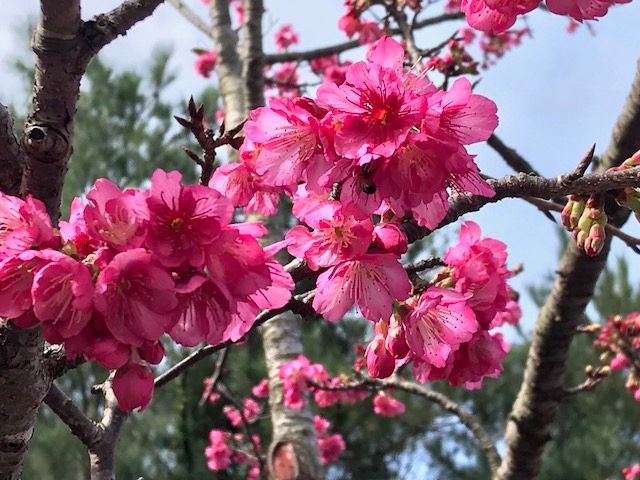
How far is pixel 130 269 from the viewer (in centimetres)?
63

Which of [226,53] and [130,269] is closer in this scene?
[130,269]

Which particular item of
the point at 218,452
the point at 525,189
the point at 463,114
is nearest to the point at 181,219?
the point at 463,114

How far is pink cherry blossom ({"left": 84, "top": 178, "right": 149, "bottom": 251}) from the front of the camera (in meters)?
0.65

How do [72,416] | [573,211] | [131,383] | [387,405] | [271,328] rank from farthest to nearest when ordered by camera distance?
1. [387,405]
2. [271,328]
3. [72,416]
4. [573,211]
5. [131,383]

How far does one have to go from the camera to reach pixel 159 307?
652 mm

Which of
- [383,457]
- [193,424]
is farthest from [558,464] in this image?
[193,424]

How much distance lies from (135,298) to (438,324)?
43cm

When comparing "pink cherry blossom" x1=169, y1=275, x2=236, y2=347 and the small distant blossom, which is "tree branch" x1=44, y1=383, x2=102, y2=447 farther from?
the small distant blossom

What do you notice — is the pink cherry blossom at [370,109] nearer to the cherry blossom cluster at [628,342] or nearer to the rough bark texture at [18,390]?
the rough bark texture at [18,390]

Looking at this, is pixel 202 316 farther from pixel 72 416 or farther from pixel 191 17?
pixel 191 17

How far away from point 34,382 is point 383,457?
25.0ft

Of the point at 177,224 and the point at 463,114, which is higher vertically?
the point at 463,114

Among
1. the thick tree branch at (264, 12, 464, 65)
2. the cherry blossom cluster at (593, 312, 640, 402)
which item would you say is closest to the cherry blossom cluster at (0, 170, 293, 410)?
the cherry blossom cluster at (593, 312, 640, 402)

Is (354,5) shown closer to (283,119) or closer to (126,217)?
(283,119)
